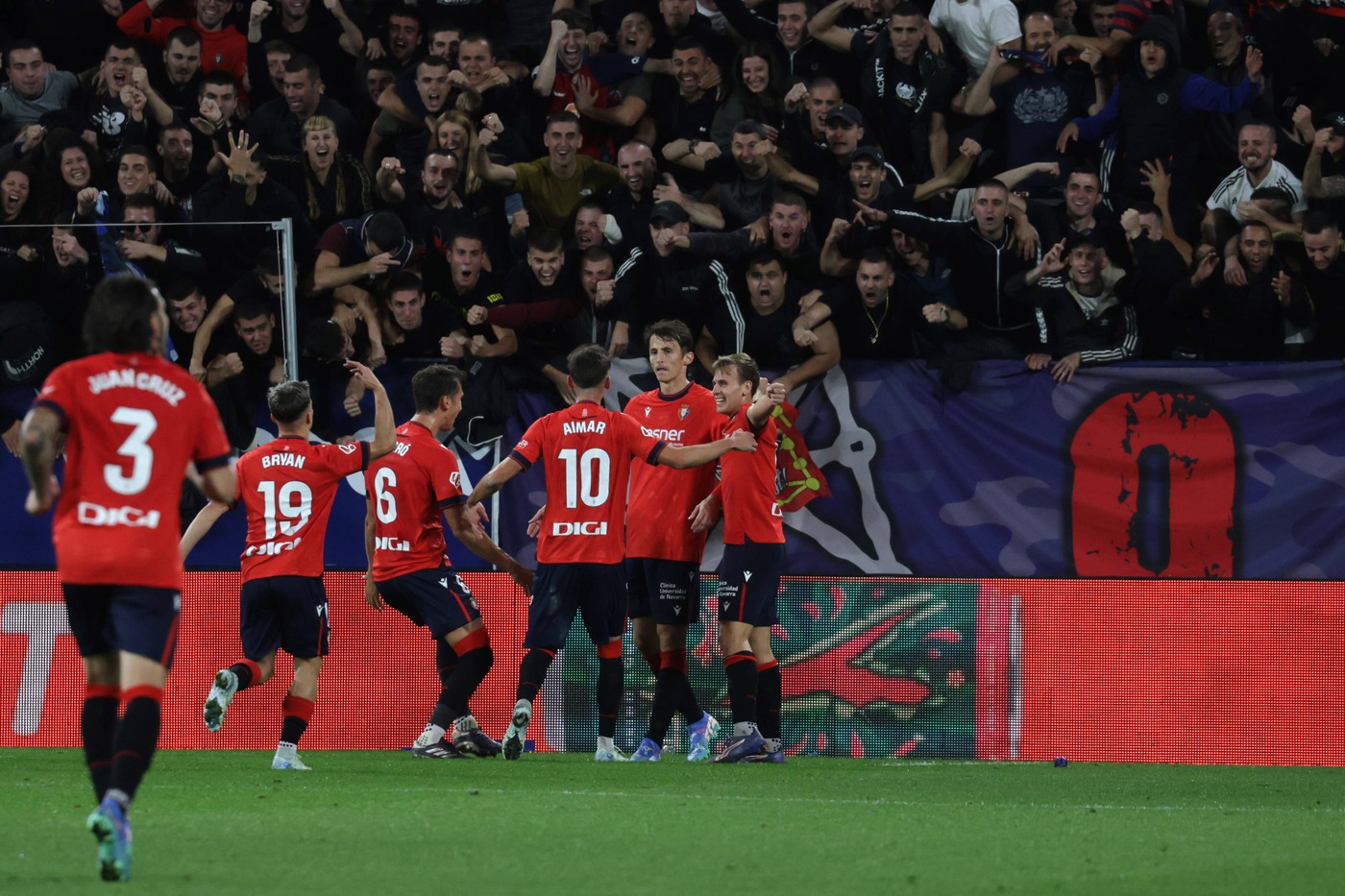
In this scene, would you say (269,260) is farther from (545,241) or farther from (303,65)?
(303,65)

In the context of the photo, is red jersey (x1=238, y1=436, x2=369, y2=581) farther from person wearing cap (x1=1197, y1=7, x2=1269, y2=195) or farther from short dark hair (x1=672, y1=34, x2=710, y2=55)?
person wearing cap (x1=1197, y1=7, x2=1269, y2=195)

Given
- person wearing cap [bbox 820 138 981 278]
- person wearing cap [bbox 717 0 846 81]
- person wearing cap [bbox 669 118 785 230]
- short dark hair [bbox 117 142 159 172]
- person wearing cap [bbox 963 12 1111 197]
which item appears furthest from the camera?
person wearing cap [bbox 717 0 846 81]

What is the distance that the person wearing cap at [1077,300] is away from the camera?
43.4ft

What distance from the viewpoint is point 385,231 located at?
1359 cm

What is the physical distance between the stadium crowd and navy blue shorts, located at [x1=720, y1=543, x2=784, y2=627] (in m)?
2.88

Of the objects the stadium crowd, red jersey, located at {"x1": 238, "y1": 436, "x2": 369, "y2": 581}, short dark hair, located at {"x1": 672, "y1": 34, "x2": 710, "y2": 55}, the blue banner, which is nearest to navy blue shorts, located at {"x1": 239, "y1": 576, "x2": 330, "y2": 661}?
red jersey, located at {"x1": 238, "y1": 436, "x2": 369, "y2": 581}

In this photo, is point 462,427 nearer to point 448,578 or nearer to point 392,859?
point 448,578

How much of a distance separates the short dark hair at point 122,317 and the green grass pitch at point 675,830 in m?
1.66

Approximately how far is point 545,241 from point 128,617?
8072mm

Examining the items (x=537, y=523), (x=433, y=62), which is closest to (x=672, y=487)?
(x=537, y=523)

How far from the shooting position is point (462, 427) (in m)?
13.3

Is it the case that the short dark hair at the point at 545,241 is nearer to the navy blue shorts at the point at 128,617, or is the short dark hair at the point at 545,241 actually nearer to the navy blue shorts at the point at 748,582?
the navy blue shorts at the point at 748,582

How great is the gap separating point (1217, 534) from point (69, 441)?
360 inches

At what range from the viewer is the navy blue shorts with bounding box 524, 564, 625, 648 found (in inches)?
402
